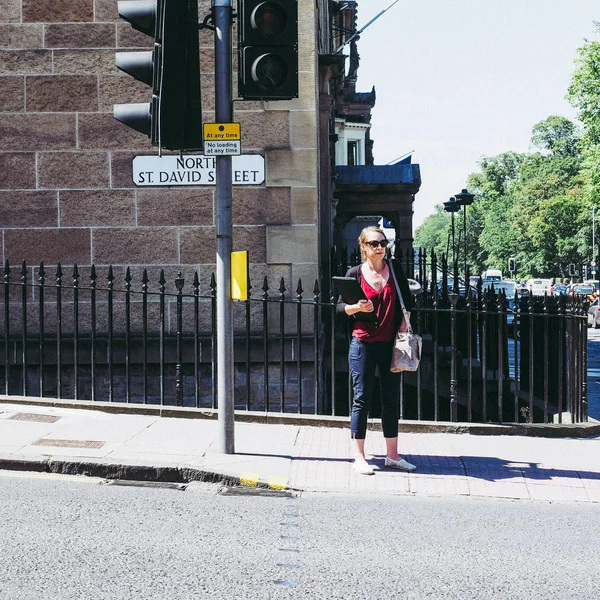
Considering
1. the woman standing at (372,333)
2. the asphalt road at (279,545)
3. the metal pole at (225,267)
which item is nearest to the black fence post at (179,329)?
the metal pole at (225,267)

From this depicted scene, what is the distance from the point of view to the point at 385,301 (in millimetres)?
6785

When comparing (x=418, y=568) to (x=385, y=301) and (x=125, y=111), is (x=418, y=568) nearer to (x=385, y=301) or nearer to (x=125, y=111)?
(x=385, y=301)

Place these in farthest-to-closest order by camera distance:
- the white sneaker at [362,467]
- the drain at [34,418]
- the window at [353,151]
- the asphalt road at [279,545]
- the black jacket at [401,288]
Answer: the window at [353,151]
the drain at [34,418]
the black jacket at [401,288]
the white sneaker at [362,467]
the asphalt road at [279,545]

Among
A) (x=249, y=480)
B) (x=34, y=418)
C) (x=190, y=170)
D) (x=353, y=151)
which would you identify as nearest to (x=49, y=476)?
(x=249, y=480)

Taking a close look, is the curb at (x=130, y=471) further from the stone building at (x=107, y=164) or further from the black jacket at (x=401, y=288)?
the stone building at (x=107, y=164)

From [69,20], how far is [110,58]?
1.90 ft

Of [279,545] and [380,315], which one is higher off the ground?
[380,315]

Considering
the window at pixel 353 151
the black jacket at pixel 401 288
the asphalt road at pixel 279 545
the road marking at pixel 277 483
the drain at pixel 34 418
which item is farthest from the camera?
the window at pixel 353 151

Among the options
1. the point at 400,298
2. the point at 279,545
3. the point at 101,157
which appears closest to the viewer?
the point at 279,545

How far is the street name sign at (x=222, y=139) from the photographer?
691 centimetres

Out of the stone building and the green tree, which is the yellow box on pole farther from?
the green tree

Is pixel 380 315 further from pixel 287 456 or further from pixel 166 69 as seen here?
pixel 166 69

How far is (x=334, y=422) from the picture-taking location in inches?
334

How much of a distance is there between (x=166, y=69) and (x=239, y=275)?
154 cm
